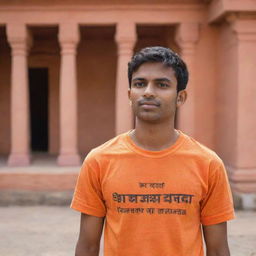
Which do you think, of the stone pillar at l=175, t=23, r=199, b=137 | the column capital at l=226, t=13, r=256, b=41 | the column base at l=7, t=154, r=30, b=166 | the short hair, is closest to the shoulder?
the short hair

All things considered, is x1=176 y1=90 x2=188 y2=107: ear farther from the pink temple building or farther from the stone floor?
the pink temple building

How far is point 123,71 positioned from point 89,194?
698cm

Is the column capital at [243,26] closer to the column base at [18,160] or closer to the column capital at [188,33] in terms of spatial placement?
the column capital at [188,33]

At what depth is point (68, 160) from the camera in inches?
361

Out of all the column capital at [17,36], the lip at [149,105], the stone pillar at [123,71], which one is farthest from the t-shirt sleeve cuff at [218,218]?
the column capital at [17,36]

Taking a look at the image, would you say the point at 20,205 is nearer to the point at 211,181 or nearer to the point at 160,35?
the point at 160,35

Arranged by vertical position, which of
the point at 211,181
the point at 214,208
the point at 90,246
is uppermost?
the point at 211,181

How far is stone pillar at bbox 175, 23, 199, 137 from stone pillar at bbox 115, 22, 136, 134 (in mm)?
1074

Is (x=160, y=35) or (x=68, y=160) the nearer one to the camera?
(x=68, y=160)

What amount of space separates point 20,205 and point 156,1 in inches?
206

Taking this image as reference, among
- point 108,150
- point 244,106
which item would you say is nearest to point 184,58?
point 244,106

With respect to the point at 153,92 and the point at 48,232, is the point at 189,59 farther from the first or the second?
the point at 153,92

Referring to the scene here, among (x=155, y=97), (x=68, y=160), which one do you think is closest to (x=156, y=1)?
(x=68, y=160)

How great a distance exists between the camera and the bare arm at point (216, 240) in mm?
2221
